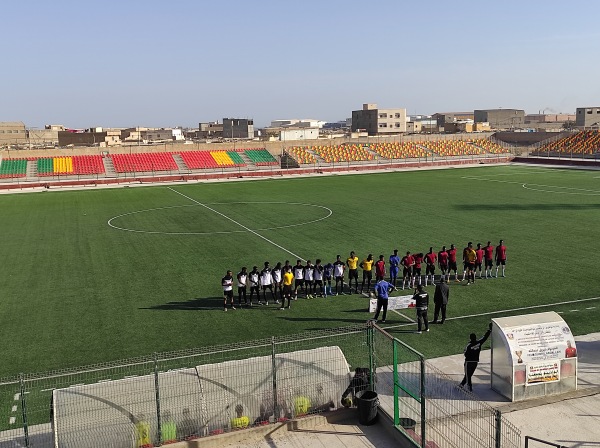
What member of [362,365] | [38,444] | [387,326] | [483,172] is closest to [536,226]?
[387,326]

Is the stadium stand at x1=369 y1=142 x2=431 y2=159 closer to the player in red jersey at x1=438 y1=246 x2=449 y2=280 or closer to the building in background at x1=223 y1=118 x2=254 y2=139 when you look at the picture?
the building in background at x1=223 y1=118 x2=254 y2=139

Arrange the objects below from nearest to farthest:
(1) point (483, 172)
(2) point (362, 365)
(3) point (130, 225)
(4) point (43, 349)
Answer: (2) point (362, 365), (4) point (43, 349), (3) point (130, 225), (1) point (483, 172)

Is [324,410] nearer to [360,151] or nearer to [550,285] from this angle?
[550,285]

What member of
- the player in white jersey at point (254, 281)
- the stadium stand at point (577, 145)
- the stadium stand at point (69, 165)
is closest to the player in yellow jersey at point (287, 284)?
the player in white jersey at point (254, 281)

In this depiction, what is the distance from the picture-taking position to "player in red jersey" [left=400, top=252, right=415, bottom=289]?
2214 centimetres

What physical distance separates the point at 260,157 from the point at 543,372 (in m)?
79.3

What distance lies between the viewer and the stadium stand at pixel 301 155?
290 ft

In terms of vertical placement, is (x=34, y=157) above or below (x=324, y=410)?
above

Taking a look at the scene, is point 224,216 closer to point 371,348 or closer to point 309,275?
point 309,275

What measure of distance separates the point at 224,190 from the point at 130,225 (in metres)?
21.3

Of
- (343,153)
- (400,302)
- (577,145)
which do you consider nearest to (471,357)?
(400,302)

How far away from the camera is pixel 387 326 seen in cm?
1831

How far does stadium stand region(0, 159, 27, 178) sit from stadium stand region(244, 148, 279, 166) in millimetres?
30954

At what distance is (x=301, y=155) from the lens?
90.8 metres
